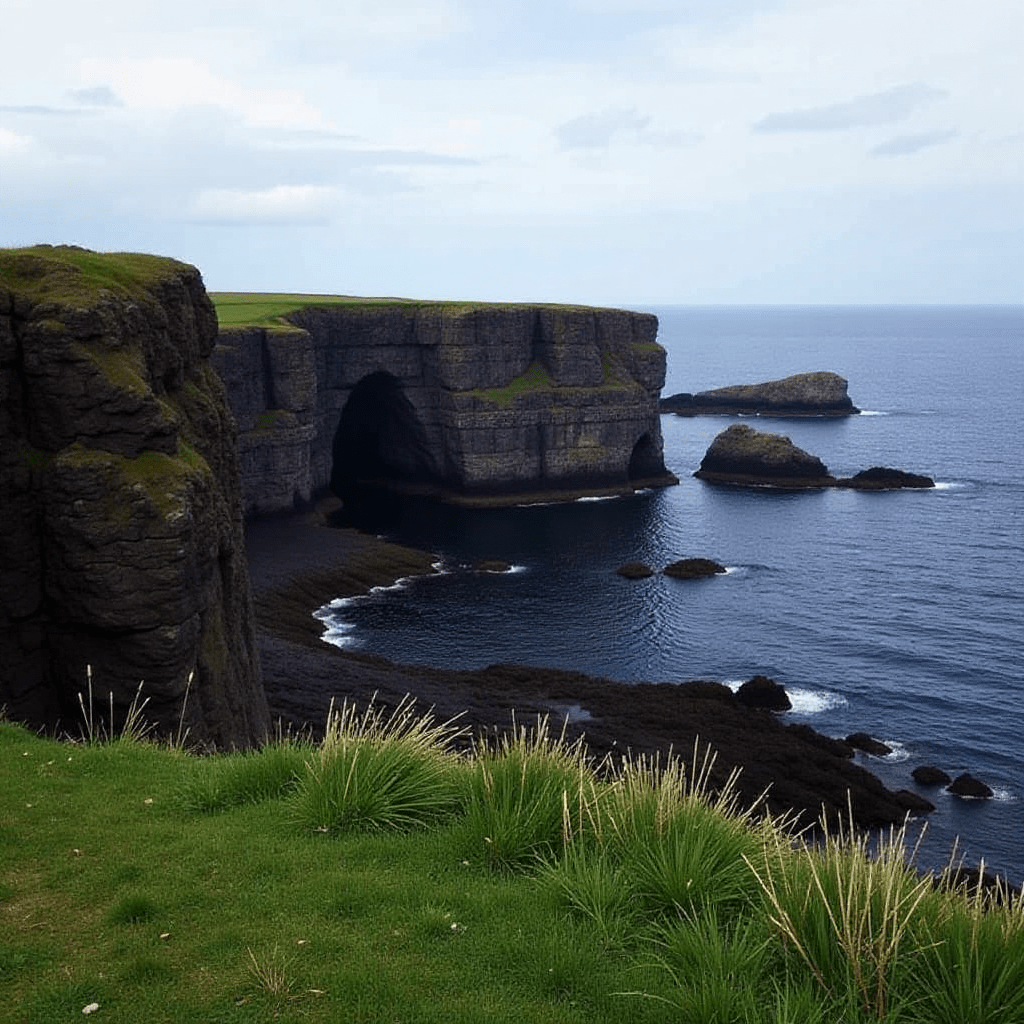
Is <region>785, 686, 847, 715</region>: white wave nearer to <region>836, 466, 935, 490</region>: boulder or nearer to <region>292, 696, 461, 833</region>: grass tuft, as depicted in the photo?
<region>292, 696, 461, 833</region>: grass tuft

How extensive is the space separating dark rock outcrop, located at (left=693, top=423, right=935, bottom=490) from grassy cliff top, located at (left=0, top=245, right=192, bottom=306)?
7765cm

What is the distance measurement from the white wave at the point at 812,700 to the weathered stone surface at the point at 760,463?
52612 mm

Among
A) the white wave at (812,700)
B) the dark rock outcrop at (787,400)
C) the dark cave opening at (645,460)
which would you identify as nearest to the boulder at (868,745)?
the white wave at (812,700)

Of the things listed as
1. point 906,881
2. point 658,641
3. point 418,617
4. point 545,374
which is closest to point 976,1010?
point 906,881

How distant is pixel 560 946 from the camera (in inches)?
392

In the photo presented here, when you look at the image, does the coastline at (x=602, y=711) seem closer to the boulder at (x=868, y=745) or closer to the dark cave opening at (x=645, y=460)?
the boulder at (x=868, y=745)

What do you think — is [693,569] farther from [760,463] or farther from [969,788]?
[760,463]

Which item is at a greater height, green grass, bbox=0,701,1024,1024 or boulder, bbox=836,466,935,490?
green grass, bbox=0,701,1024,1024

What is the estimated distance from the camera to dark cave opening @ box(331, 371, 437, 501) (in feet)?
318

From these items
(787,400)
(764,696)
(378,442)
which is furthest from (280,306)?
(787,400)

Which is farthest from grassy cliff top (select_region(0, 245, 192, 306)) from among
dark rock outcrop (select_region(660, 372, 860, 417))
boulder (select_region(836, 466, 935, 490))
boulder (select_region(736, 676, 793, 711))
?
dark rock outcrop (select_region(660, 372, 860, 417))

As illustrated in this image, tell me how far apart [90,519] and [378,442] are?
3123 inches

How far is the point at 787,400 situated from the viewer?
15362 centimetres

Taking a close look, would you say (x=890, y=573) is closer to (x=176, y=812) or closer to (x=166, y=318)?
(x=166, y=318)
